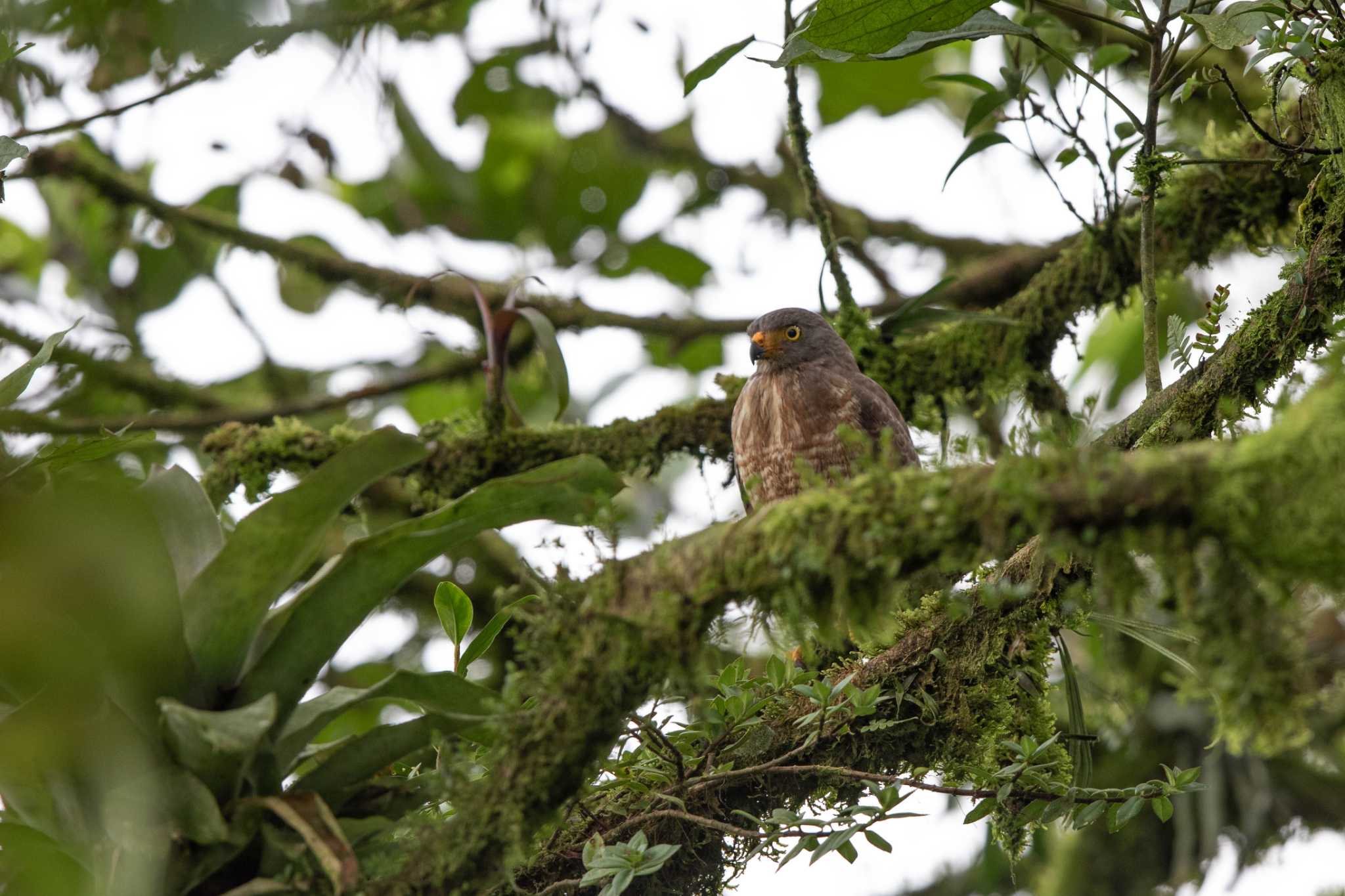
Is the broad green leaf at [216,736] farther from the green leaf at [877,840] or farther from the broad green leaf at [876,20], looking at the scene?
the broad green leaf at [876,20]

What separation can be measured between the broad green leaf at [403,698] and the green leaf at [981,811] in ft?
3.84

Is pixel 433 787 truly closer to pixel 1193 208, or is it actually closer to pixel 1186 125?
pixel 1193 208

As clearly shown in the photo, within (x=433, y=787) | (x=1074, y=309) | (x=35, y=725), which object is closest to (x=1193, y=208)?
(x=1074, y=309)

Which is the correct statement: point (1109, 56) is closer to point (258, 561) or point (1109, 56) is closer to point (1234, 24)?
Result: point (1234, 24)

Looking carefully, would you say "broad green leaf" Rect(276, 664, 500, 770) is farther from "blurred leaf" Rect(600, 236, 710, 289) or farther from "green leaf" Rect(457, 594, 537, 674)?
"blurred leaf" Rect(600, 236, 710, 289)

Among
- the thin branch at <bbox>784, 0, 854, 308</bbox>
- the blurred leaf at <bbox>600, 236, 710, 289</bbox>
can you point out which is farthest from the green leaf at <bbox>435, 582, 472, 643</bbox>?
the blurred leaf at <bbox>600, 236, 710, 289</bbox>

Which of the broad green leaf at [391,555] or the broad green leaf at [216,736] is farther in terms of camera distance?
the broad green leaf at [391,555]

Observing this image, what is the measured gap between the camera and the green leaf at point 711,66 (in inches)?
115

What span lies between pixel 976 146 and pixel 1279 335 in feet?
4.53

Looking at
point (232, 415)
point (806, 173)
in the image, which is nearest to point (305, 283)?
point (232, 415)

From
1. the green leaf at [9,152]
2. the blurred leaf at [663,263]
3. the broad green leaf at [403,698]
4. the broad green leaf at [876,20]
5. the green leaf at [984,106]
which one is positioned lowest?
the broad green leaf at [403,698]

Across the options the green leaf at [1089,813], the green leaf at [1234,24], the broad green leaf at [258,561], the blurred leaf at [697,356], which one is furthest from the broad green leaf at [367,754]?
the blurred leaf at [697,356]

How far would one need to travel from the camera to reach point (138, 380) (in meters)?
5.88

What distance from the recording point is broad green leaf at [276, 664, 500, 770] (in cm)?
201
